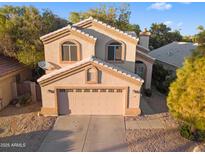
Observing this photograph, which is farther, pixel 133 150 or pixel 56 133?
pixel 56 133

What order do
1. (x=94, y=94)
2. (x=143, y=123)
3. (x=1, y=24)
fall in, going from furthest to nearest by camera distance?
(x=1, y=24)
(x=94, y=94)
(x=143, y=123)

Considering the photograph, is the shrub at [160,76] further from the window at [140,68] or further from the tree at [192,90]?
the tree at [192,90]

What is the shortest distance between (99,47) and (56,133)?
8.33 m

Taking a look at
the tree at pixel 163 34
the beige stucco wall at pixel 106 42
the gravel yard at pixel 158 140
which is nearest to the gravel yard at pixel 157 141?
the gravel yard at pixel 158 140

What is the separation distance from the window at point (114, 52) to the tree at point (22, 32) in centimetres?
723

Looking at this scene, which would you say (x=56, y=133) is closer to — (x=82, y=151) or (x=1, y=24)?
(x=82, y=151)

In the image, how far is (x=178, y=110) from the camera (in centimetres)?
1188

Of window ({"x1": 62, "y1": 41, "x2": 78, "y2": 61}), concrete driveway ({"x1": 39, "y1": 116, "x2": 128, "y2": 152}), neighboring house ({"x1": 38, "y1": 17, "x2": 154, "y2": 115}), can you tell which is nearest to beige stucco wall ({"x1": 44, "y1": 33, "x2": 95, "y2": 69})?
neighboring house ({"x1": 38, "y1": 17, "x2": 154, "y2": 115})

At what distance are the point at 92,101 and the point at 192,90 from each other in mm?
7376

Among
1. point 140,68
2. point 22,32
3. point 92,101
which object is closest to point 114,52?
point 92,101

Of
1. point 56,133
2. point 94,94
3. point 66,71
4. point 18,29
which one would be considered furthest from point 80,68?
point 18,29

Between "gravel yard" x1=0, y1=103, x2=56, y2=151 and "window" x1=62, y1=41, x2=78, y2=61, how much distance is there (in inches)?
194

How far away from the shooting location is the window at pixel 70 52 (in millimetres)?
16470

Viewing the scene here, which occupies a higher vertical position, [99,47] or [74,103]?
[99,47]
